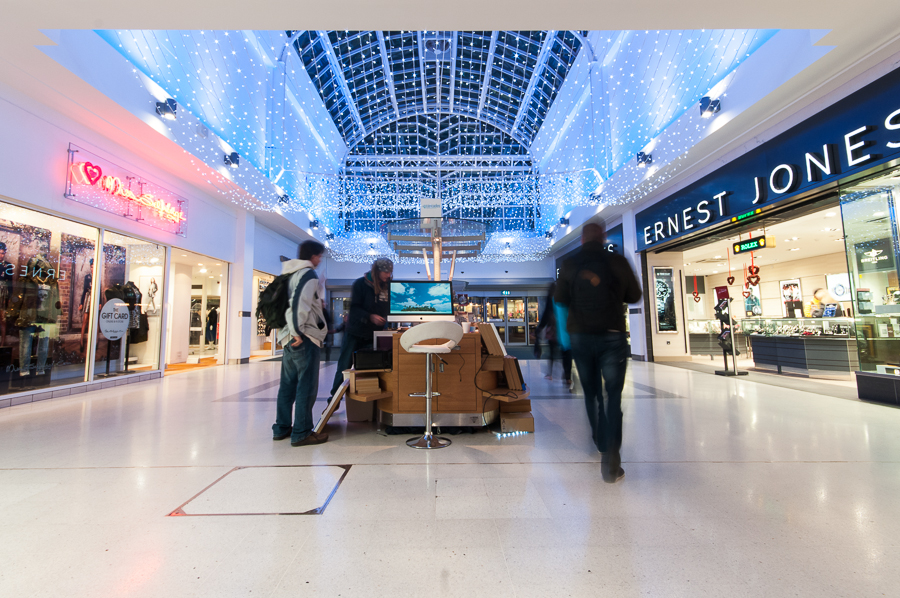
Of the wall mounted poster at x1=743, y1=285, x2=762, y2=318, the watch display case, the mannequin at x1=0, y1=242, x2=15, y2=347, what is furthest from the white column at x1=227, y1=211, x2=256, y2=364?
the wall mounted poster at x1=743, y1=285, x2=762, y2=318

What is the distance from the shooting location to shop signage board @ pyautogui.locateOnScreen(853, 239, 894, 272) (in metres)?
4.00

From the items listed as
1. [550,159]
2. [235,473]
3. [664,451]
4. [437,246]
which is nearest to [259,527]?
[235,473]

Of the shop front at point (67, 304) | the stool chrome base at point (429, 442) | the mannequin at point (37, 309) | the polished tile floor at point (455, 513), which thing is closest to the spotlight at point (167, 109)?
the shop front at point (67, 304)

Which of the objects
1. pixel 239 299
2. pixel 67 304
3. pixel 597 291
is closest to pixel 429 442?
pixel 597 291

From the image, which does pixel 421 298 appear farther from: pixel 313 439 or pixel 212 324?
pixel 212 324

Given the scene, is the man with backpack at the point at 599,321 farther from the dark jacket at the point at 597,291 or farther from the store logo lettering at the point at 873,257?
the store logo lettering at the point at 873,257

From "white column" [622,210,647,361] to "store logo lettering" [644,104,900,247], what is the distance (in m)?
1.49

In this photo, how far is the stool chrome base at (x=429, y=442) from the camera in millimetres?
2602

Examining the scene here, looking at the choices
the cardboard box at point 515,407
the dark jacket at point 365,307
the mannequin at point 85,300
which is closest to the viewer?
the cardboard box at point 515,407

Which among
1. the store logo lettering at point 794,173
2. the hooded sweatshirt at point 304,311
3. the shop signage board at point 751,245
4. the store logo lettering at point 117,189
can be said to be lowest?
the hooded sweatshirt at point 304,311

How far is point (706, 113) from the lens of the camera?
18.1ft

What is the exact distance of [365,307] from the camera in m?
Result: 3.36

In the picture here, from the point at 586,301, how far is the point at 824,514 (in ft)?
4.42

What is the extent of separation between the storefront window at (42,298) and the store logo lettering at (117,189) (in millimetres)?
626
